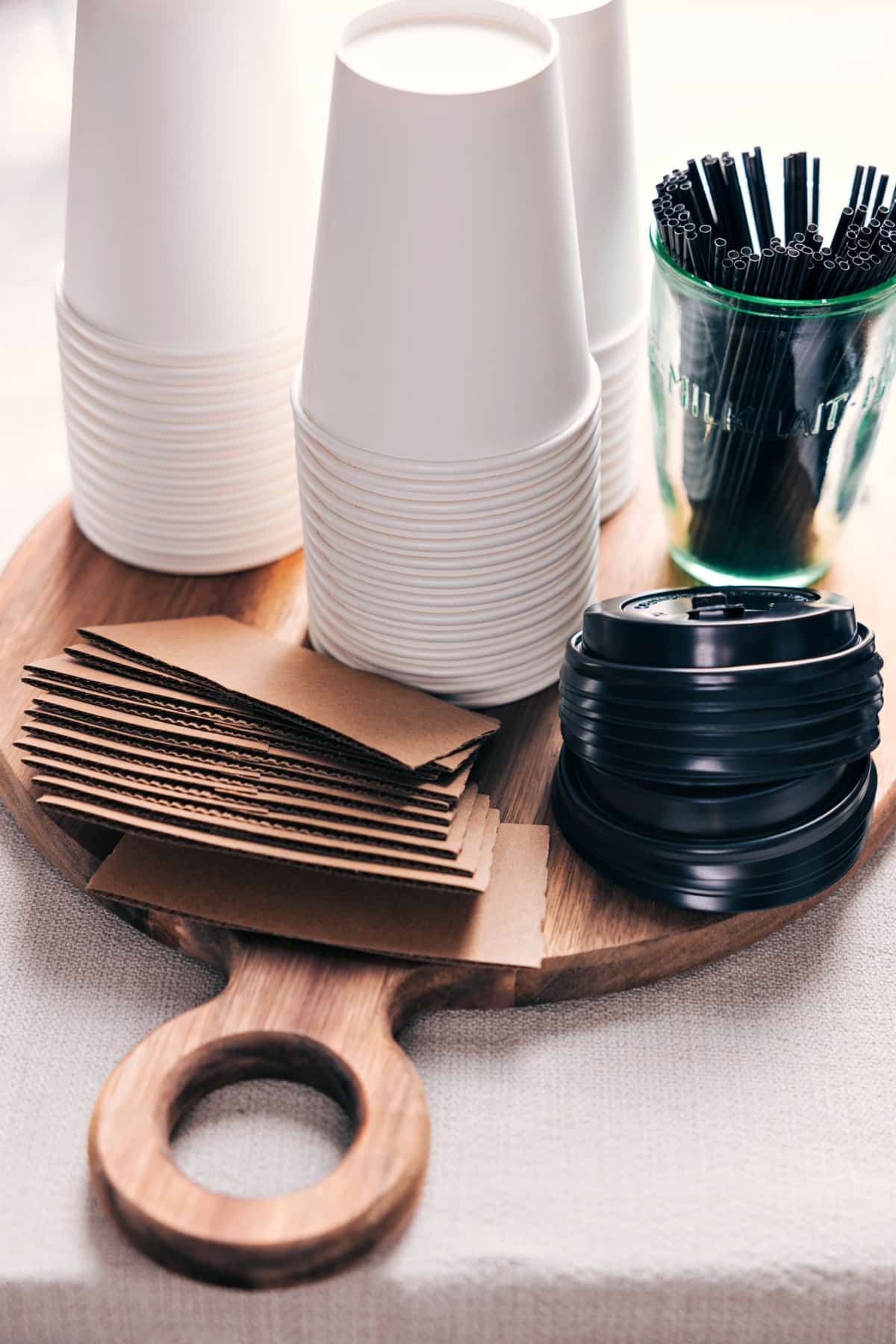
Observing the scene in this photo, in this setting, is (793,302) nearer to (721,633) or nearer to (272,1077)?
(721,633)

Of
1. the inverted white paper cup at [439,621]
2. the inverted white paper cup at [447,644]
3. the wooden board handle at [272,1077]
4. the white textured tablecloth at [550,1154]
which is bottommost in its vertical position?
the white textured tablecloth at [550,1154]

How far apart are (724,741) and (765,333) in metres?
0.20

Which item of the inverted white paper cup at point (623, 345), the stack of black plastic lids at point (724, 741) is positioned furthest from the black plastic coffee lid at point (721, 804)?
the inverted white paper cup at point (623, 345)

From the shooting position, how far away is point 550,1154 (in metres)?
0.49

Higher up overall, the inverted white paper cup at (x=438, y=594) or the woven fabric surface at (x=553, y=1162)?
the inverted white paper cup at (x=438, y=594)

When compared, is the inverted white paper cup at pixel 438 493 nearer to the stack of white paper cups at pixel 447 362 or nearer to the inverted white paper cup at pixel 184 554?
the stack of white paper cups at pixel 447 362

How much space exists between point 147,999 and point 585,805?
0.18m

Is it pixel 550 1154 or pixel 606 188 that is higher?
pixel 606 188

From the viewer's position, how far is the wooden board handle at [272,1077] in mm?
443

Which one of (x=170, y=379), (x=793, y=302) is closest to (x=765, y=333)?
(x=793, y=302)

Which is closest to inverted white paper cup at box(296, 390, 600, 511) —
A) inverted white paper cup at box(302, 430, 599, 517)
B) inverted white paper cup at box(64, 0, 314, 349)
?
inverted white paper cup at box(302, 430, 599, 517)

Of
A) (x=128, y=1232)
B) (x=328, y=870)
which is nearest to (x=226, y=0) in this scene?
(x=328, y=870)

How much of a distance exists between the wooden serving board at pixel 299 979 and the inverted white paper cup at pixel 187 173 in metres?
0.13

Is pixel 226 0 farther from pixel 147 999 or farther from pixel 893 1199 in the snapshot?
pixel 893 1199
